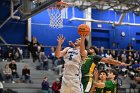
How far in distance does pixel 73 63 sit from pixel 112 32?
Result: 864 inches

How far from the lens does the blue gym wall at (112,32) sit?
2798 cm

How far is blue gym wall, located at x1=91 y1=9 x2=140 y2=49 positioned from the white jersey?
20.8 metres

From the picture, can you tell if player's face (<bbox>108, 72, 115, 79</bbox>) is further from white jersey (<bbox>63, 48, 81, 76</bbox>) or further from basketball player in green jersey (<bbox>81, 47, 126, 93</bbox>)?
white jersey (<bbox>63, 48, 81, 76</bbox>)

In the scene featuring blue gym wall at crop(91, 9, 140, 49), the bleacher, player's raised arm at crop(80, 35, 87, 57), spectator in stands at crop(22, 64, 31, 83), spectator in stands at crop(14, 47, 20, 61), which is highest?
player's raised arm at crop(80, 35, 87, 57)

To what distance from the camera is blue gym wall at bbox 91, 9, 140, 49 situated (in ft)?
91.8

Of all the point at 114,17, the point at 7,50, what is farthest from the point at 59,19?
the point at 114,17

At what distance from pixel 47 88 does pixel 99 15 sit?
11056 mm

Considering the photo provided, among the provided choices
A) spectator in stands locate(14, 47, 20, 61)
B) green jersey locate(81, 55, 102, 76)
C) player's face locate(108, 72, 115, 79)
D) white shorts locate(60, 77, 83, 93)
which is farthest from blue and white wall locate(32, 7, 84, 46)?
white shorts locate(60, 77, 83, 93)

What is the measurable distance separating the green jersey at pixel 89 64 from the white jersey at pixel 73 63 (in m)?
0.55

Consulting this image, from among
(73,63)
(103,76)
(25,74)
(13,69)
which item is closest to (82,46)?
(73,63)

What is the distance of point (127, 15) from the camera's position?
95.8 feet

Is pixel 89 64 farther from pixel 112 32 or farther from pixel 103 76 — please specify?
pixel 112 32

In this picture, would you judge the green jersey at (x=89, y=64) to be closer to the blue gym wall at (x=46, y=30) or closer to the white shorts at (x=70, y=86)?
the white shorts at (x=70, y=86)

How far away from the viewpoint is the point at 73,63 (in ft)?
22.9
